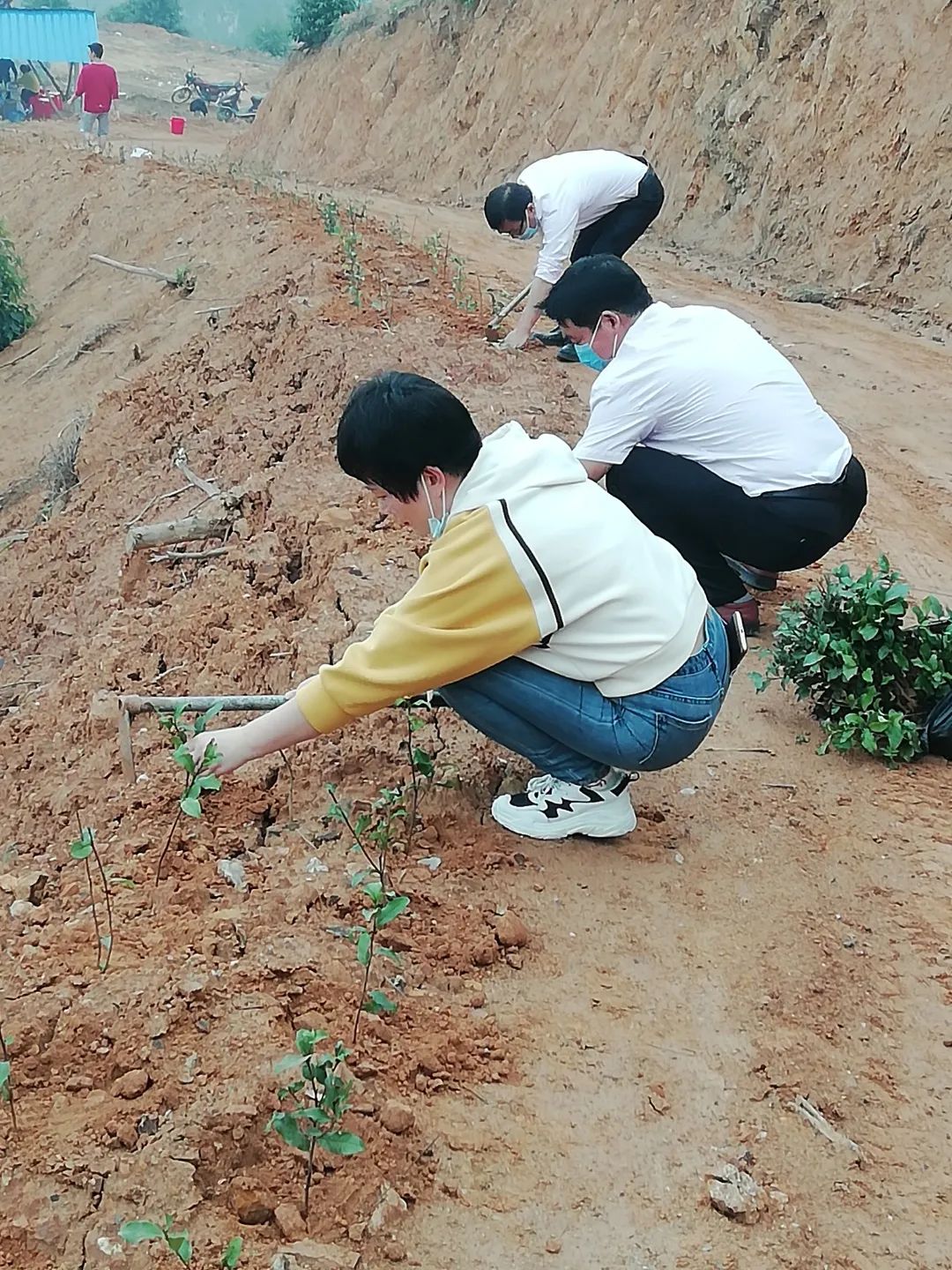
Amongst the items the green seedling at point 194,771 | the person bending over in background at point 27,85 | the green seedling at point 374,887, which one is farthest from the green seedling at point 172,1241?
the person bending over in background at point 27,85

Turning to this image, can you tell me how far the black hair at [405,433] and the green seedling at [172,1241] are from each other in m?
1.45

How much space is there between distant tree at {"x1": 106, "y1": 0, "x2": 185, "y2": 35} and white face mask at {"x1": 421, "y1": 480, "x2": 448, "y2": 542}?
1973 inches

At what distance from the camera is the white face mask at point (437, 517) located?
2.59m

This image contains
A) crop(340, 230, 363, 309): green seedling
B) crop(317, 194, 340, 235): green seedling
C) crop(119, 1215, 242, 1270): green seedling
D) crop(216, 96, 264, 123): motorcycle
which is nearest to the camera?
crop(119, 1215, 242, 1270): green seedling

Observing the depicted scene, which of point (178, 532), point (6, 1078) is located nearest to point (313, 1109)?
point (6, 1078)

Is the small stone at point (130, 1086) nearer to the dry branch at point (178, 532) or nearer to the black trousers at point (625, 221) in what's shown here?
the dry branch at point (178, 532)

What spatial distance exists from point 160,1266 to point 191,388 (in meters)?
6.31

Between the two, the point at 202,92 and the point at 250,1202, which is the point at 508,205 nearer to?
the point at 250,1202

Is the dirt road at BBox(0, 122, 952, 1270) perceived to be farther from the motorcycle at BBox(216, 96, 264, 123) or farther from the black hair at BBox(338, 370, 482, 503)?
the motorcycle at BBox(216, 96, 264, 123)

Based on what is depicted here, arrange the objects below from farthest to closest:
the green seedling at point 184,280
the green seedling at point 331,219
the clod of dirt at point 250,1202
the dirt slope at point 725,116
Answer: the dirt slope at point 725,116 → the green seedling at point 184,280 → the green seedling at point 331,219 → the clod of dirt at point 250,1202

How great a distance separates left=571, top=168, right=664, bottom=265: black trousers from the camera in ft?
22.8

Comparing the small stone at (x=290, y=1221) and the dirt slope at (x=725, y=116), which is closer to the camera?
the small stone at (x=290, y=1221)

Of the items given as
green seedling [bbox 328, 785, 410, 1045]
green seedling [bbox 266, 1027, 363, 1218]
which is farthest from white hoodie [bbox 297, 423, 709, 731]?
green seedling [bbox 266, 1027, 363, 1218]

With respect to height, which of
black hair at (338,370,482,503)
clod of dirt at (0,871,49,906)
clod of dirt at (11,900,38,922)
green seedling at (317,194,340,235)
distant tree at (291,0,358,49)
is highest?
black hair at (338,370,482,503)
